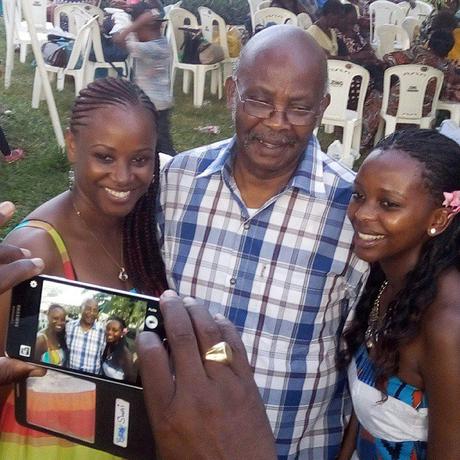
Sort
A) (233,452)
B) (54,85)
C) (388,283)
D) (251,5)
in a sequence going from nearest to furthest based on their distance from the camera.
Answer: (233,452)
(388,283)
(54,85)
(251,5)

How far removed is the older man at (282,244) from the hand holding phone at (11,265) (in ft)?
3.35

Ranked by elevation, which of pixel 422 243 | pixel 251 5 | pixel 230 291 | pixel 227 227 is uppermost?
pixel 422 243

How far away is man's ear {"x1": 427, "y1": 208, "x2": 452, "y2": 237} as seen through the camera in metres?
1.84

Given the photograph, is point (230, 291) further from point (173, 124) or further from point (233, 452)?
point (173, 124)

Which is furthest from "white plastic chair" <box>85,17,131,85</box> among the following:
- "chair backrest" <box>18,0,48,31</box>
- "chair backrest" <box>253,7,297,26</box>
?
"chair backrest" <box>253,7,297,26</box>

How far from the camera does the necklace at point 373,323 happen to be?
6.50ft

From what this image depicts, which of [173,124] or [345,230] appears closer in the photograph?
[345,230]

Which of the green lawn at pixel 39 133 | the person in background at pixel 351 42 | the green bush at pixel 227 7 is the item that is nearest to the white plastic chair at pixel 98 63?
the green lawn at pixel 39 133

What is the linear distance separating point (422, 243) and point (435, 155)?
0.26m

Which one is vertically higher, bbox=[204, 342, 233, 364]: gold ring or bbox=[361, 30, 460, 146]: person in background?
bbox=[204, 342, 233, 364]: gold ring

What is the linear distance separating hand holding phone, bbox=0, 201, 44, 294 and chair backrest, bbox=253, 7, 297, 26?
9159 millimetres

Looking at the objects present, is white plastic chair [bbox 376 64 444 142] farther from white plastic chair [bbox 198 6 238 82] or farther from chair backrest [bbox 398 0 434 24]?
chair backrest [bbox 398 0 434 24]

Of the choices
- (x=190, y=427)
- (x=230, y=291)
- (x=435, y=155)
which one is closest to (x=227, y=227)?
(x=230, y=291)

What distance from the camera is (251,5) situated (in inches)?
435
